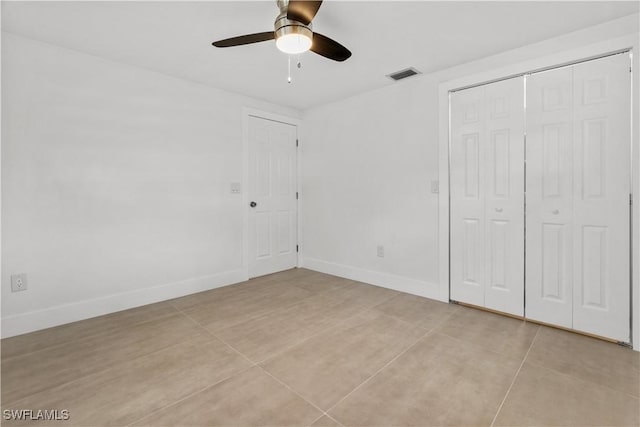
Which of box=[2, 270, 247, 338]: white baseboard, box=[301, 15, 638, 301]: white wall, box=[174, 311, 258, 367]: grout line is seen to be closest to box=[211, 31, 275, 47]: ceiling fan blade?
box=[301, 15, 638, 301]: white wall

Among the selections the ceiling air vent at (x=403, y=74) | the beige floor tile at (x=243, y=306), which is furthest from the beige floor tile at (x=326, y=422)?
the ceiling air vent at (x=403, y=74)

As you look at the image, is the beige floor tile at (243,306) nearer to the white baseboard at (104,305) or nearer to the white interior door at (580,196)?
the white baseboard at (104,305)

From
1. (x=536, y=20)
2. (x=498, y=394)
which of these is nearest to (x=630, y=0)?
(x=536, y=20)

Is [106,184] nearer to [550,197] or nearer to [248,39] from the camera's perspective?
[248,39]

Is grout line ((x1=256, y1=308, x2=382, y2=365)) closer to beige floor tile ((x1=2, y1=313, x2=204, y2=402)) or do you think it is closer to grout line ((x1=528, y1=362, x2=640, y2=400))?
beige floor tile ((x1=2, y1=313, x2=204, y2=402))

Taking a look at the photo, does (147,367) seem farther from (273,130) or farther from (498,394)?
(273,130)

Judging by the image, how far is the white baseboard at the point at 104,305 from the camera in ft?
7.86

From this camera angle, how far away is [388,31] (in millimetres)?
2326

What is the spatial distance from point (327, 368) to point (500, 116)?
8.61 ft

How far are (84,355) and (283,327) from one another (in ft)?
4.65

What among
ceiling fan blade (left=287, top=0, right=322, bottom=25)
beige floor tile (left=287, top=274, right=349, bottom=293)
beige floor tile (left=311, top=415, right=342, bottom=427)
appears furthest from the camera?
beige floor tile (left=287, top=274, right=349, bottom=293)

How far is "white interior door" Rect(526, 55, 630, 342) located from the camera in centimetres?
219

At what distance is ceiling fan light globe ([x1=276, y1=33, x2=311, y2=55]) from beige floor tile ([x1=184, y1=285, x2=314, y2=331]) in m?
2.21

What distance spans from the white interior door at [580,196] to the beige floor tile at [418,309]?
2.37ft
